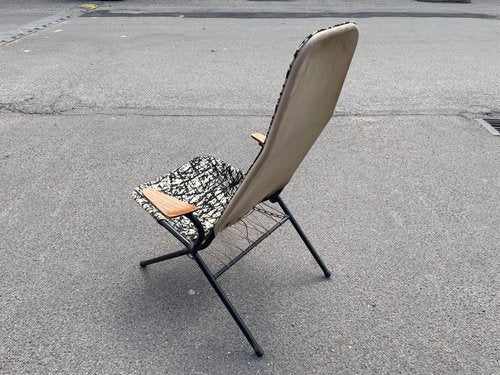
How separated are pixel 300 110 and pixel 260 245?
1.27m

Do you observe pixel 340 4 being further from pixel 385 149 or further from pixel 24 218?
pixel 24 218

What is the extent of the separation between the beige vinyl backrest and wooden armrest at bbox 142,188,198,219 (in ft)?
0.56

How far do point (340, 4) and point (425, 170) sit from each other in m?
9.37

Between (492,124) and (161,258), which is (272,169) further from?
(492,124)

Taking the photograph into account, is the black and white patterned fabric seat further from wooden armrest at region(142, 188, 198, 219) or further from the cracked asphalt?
the cracked asphalt

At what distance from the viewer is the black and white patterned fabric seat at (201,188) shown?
2.42 metres

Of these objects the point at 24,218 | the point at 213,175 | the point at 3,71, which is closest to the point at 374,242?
the point at 213,175

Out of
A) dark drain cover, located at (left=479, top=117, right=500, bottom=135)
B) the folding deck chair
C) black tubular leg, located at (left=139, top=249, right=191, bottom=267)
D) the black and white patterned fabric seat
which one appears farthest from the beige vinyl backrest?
dark drain cover, located at (left=479, top=117, right=500, bottom=135)

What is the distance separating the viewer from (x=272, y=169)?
80.5 inches

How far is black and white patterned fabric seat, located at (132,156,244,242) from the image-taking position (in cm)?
242

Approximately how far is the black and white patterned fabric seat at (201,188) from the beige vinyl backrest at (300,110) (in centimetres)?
30

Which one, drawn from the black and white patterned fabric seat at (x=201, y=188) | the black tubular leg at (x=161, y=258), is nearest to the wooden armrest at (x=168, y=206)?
the black and white patterned fabric seat at (x=201, y=188)

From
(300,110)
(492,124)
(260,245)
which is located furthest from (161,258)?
(492,124)

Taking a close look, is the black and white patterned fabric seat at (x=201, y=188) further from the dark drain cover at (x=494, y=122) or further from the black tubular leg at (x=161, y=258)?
the dark drain cover at (x=494, y=122)
